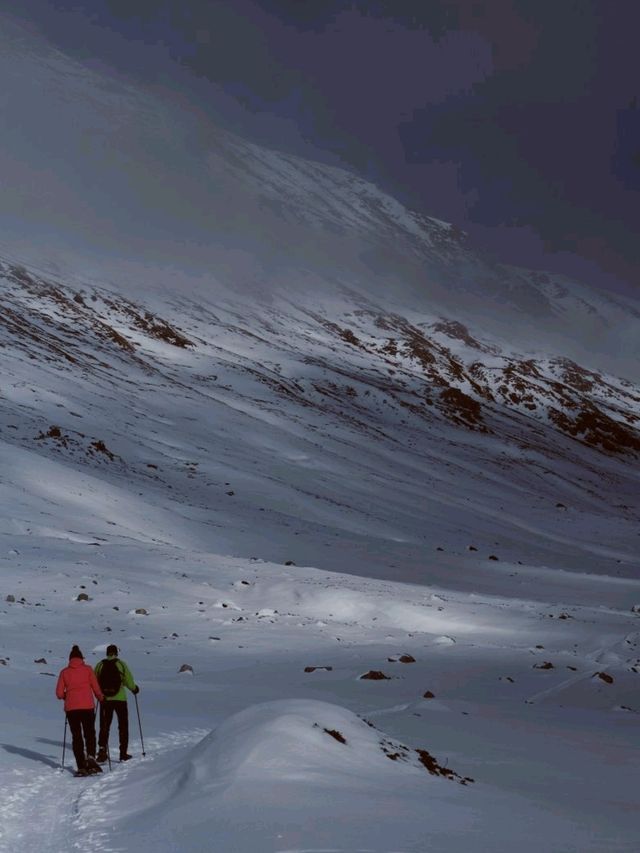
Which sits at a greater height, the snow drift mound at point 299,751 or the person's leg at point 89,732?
the snow drift mound at point 299,751

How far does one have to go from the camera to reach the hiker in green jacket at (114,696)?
12461 millimetres

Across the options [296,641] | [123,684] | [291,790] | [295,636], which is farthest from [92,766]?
[295,636]

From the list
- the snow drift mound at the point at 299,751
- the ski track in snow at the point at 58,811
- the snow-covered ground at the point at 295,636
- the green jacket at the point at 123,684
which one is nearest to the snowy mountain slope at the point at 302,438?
the snow-covered ground at the point at 295,636

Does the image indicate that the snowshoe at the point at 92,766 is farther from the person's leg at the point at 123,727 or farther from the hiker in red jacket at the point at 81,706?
the person's leg at the point at 123,727

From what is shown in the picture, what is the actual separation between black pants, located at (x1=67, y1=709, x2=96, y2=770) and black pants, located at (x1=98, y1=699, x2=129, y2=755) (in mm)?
291

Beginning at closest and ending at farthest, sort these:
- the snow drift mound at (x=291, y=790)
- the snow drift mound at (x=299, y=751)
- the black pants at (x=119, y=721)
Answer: the snow drift mound at (x=291, y=790) → the snow drift mound at (x=299, y=751) → the black pants at (x=119, y=721)

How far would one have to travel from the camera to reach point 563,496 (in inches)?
4161

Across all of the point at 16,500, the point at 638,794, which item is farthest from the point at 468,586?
the point at 638,794

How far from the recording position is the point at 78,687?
40.0 ft

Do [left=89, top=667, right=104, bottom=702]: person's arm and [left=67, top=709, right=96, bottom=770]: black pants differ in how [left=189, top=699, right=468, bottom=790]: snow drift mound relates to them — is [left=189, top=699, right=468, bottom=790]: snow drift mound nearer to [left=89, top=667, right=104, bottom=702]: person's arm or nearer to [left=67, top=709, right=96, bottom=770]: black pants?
[left=67, top=709, right=96, bottom=770]: black pants

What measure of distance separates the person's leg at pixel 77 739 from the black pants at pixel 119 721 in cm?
56

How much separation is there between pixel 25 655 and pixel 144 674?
9.21 ft

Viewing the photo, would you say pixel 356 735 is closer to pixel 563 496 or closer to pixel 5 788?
pixel 5 788

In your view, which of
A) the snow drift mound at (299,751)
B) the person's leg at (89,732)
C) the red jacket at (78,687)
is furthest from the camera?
the red jacket at (78,687)
